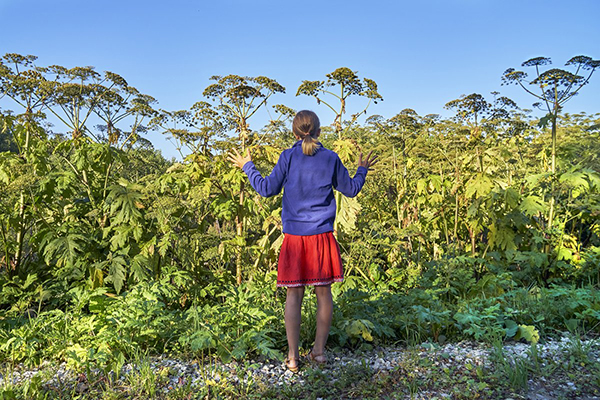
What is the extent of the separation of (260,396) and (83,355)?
1.44 metres

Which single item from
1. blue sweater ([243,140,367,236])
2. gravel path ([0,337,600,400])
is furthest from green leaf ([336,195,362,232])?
gravel path ([0,337,600,400])

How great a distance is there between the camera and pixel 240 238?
4723 millimetres

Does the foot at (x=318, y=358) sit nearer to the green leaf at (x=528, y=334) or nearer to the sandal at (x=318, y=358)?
the sandal at (x=318, y=358)

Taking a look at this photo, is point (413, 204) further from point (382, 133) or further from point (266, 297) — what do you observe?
point (266, 297)

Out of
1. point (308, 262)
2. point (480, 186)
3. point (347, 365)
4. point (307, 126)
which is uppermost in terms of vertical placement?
point (307, 126)

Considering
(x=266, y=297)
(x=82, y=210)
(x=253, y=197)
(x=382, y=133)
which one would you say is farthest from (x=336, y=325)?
(x=382, y=133)

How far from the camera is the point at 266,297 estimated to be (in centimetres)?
449

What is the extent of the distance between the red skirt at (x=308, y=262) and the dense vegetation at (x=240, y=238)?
20.9 inches

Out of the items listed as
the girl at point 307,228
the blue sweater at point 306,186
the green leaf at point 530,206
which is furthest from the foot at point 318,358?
the green leaf at point 530,206

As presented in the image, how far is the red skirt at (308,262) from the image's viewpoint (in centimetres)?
340

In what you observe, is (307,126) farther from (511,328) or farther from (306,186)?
(511,328)

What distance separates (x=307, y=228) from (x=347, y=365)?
3.46ft

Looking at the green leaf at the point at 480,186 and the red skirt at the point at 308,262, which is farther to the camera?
the green leaf at the point at 480,186

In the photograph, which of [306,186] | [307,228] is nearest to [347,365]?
[307,228]
